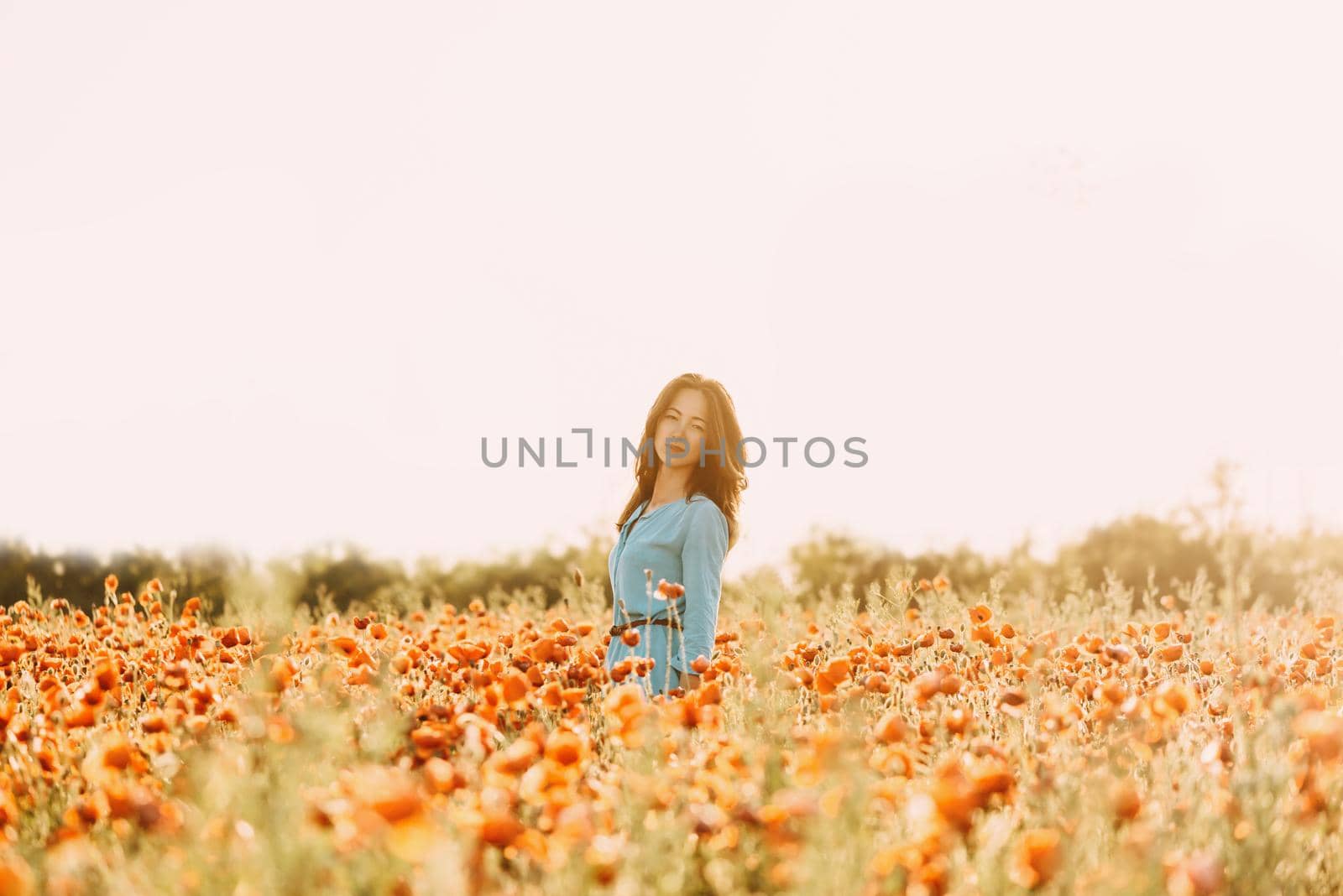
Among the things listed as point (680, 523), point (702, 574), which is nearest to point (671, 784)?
point (702, 574)

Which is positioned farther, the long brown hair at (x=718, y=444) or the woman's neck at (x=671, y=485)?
the woman's neck at (x=671, y=485)

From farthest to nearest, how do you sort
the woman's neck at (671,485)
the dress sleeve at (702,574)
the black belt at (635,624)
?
1. the woman's neck at (671,485)
2. the black belt at (635,624)
3. the dress sleeve at (702,574)

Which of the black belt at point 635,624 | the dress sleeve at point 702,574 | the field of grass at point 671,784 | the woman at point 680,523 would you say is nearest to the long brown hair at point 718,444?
the woman at point 680,523

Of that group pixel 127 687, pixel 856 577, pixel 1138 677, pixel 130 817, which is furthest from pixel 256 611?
pixel 856 577

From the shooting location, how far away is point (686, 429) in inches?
173

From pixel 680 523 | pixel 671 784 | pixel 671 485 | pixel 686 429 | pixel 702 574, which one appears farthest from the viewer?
pixel 671 485

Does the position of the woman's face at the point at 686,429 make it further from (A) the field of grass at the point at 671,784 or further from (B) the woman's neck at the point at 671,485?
(A) the field of grass at the point at 671,784

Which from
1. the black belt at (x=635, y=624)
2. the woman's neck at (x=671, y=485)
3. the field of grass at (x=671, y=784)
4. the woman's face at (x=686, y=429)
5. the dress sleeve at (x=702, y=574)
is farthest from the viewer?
the woman's neck at (x=671, y=485)

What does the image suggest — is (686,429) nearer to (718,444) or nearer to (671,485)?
(718,444)

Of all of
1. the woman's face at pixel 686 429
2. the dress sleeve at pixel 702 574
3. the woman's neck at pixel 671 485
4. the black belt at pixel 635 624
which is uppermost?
the woman's face at pixel 686 429

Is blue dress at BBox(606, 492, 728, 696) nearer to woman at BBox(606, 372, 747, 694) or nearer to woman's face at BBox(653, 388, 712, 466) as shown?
woman at BBox(606, 372, 747, 694)

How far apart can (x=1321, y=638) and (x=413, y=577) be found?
750cm

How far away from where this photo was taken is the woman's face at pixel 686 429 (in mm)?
4402

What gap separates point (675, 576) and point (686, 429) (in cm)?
59
